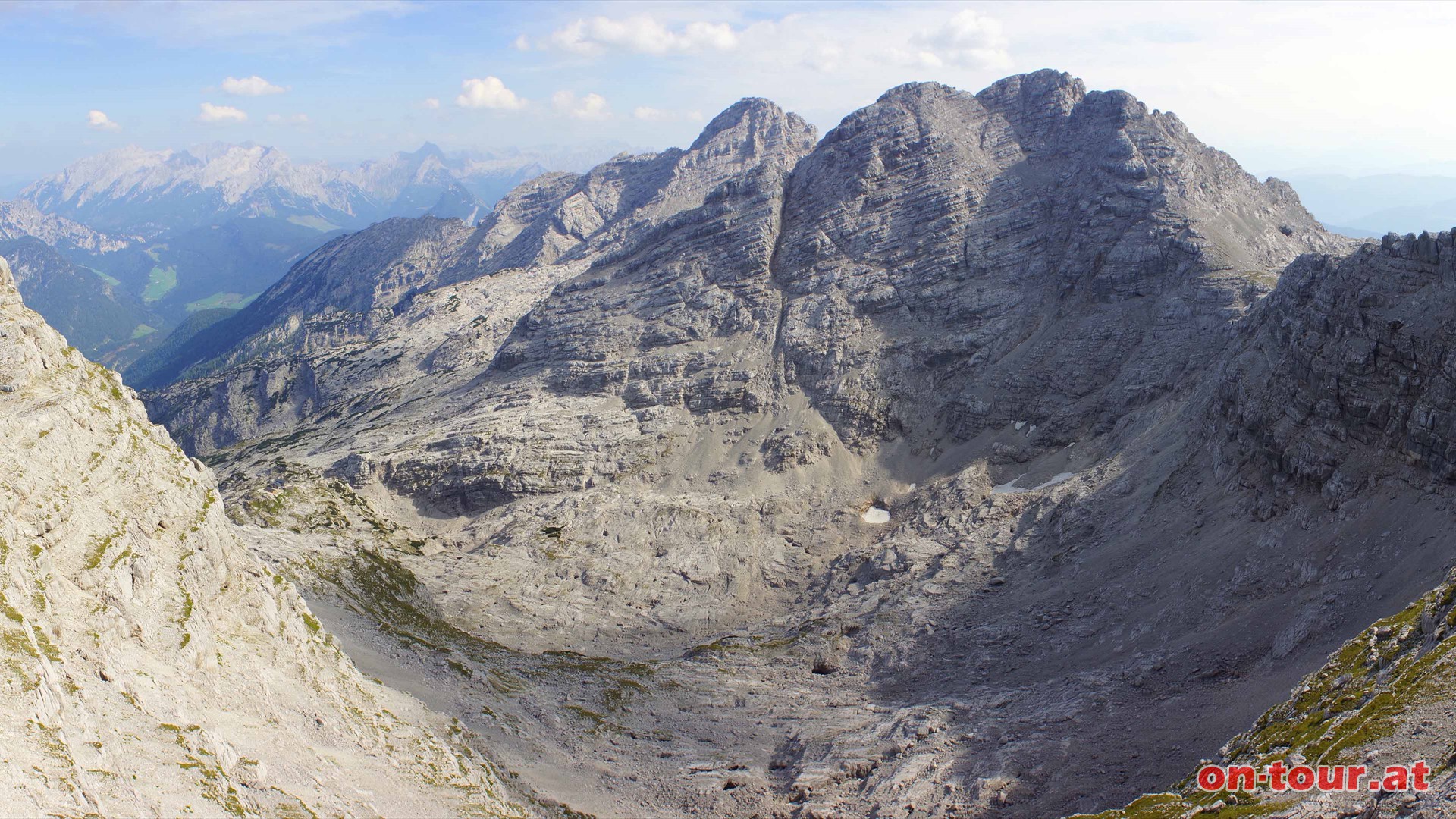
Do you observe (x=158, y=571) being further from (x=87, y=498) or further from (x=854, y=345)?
(x=854, y=345)

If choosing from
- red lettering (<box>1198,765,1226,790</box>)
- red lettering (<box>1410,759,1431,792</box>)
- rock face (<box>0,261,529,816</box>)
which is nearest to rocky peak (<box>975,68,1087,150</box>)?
red lettering (<box>1198,765,1226,790</box>)

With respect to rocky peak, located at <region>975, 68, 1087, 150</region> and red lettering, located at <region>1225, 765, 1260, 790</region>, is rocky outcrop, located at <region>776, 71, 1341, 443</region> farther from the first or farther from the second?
red lettering, located at <region>1225, 765, 1260, 790</region>

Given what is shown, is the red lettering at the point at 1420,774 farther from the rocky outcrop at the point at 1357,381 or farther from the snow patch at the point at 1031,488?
the snow patch at the point at 1031,488

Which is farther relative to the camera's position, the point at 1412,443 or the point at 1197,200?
the point at 1197,200

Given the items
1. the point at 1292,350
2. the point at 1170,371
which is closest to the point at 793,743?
the point at 1292,350

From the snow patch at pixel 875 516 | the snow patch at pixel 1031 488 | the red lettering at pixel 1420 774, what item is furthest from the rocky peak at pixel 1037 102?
the red lettering at pixel 1420 774

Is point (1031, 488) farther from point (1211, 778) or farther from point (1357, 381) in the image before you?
point (1211, 778)

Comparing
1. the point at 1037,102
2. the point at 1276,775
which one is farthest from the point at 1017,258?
the point at 1276,775
